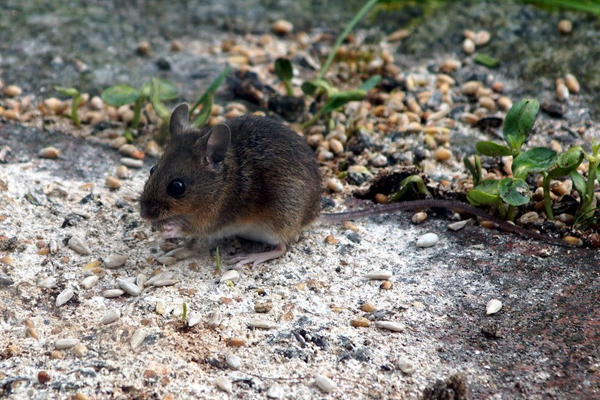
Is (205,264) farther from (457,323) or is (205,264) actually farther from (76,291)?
(457,323)

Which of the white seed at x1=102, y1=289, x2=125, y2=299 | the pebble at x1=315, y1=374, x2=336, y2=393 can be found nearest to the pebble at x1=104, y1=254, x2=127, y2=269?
the white seed at x1=102, y1=289, x2=125, y2=299

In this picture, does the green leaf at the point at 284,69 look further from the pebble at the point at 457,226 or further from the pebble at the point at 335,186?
the pebble at the point at 457,226

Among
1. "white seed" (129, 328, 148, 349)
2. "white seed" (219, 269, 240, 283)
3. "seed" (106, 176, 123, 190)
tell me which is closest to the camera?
"white seed" (129, 328, 148, 349)

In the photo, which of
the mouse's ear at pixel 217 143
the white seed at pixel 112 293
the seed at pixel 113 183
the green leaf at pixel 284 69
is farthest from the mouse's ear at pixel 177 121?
the green leaf at pixel 284 69

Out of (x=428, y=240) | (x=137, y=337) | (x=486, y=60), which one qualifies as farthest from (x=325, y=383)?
(x=486, y=60)

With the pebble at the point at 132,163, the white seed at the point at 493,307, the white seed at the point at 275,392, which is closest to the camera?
the white seed at the point at 275,392

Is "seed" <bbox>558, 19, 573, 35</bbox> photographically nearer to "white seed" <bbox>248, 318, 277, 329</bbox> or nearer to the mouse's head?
the mouse's head

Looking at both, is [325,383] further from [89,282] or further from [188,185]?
[188,185]
